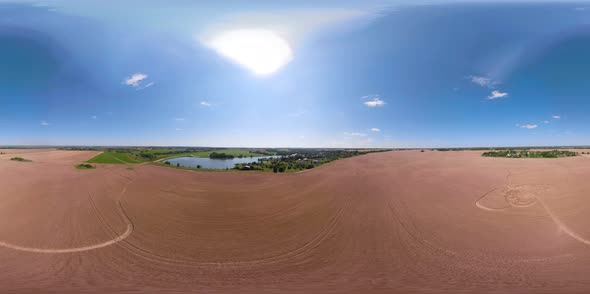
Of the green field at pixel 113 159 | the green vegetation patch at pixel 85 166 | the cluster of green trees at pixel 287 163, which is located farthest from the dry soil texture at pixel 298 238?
the cluster of green trees at pixel 287 163

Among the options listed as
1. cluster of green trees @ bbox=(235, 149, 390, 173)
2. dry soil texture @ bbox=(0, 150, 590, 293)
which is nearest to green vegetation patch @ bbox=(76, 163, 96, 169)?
dry soil texture @ bbox=(0, 150, 590, 293)

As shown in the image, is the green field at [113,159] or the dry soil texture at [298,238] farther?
A: the green field at [113,159]

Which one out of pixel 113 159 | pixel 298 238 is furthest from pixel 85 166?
pixel 298 238

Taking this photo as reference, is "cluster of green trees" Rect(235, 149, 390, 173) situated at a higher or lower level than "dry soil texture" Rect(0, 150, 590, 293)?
higher

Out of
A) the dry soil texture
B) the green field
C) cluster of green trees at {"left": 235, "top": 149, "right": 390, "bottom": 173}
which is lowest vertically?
the dry soil texture

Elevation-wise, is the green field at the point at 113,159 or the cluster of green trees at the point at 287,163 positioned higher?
the green field at the point at 113,159

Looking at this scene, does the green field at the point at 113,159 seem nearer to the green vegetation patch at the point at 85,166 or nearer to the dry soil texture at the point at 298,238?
the green vegetation patch at the point at 85,166

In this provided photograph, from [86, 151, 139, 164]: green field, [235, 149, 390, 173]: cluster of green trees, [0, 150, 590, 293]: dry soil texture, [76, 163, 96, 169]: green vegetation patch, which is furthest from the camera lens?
[235, 149, 390, 173]: cluster of green trees

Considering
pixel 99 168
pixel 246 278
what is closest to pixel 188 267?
pixel 246 278

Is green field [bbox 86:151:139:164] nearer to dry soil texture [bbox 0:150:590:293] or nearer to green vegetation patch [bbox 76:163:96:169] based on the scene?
green vegetation patch [bbox 76:163:96:169]
